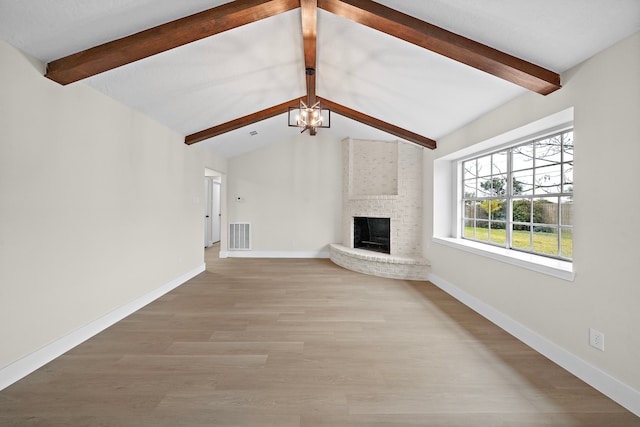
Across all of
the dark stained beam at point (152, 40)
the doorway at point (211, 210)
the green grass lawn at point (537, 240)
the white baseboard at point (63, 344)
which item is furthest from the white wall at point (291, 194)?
the dark stained beam at point (152, 40)

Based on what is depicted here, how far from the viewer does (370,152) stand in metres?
6.23

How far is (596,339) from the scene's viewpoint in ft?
6.39

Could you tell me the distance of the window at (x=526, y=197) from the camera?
264 centimetres

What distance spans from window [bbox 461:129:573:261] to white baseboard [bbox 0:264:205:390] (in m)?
4.49

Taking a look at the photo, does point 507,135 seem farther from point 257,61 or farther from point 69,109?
point 69,109

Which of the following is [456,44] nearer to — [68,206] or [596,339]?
[596,339]

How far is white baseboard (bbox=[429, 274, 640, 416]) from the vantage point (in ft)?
5.69

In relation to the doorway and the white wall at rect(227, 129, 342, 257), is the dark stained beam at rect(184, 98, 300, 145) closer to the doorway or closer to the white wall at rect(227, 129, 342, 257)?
the white wall at rect(227, 129, 342, 257)

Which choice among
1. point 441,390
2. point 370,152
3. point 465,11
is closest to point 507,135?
point 465,11

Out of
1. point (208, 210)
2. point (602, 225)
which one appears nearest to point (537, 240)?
point (602, 225)

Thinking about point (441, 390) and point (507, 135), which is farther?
point (507, 135)

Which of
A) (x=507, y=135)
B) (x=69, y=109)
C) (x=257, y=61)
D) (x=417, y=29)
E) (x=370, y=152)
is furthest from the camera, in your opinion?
(x=370, y=152)

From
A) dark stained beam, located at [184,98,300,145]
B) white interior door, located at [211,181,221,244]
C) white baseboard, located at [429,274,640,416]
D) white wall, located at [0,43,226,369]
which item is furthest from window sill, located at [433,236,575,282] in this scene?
white interior door, located at [211,181,221,244]

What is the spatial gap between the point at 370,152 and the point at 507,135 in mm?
3427
